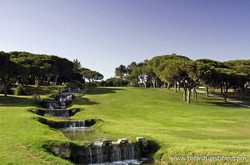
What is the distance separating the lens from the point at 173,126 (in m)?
54.3

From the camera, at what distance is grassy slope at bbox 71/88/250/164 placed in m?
36.1

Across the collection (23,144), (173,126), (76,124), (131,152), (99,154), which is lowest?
(131,152)

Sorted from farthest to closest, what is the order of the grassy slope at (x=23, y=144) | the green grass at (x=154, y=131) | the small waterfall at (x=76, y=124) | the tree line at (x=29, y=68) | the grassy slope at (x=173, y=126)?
the tree line at (x=29, y=68) → the small waterfall at (x=76, y=124) → the grassy slope at (x=173, y=126) → the green grass at (x=154, y=131) → the grassy slope at (x=23, y=144)

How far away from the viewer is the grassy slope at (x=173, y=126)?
36.1m

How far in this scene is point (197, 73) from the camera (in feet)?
311

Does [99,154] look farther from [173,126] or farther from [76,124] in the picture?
[76,124]

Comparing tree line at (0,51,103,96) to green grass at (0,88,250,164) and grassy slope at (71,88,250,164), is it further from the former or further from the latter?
grassy slope at (71,88,250,164)

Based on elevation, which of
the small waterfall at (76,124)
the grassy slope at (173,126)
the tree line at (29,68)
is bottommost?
the small waterfall at (76,124)

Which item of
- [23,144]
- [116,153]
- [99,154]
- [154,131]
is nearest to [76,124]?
[154,131]

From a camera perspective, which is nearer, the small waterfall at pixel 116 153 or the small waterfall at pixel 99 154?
the small waterfall at pixel 99 154

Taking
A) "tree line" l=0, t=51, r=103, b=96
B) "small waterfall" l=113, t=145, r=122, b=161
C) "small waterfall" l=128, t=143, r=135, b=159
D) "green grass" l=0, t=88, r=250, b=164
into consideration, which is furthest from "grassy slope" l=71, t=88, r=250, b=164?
"tree line" l=0, t=51, r=103, b=96

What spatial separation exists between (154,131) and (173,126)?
7406 mm

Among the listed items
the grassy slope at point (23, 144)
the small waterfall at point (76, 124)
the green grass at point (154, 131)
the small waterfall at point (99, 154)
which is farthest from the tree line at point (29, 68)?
the small waterfall at point (99, 154)

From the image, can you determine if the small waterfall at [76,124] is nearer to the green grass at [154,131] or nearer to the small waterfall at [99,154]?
the green grass at [154,131]
